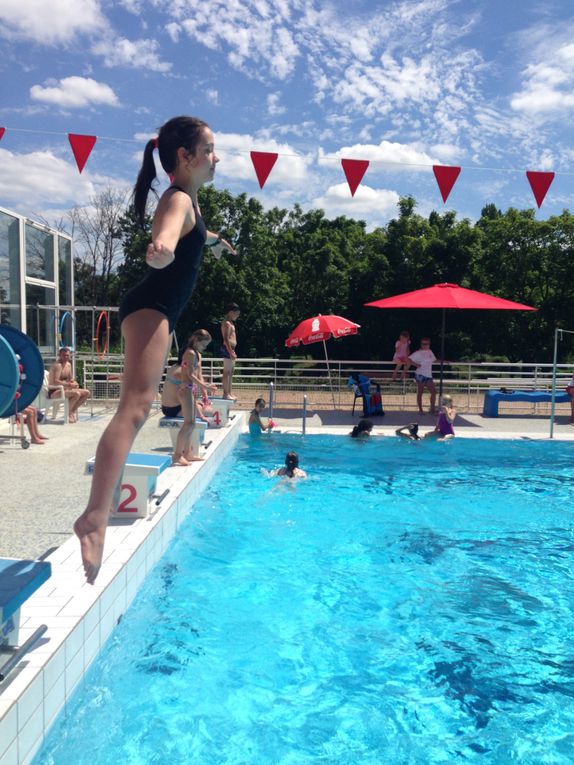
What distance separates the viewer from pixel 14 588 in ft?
8.64

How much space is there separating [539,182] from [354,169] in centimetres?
251

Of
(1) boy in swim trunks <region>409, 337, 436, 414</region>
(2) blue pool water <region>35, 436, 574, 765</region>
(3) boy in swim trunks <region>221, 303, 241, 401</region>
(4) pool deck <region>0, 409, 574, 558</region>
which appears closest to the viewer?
(2) blue pool water <region>35, 436, 574, 765</region>

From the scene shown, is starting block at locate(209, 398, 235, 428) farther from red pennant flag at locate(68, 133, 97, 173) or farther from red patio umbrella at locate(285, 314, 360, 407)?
red pennant flag at locate(68, 133, 97, 173)

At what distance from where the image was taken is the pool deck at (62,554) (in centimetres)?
268

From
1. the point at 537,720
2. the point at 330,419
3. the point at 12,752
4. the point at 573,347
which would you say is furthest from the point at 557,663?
the point at 573,347

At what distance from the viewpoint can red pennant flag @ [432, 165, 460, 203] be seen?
8.45 m

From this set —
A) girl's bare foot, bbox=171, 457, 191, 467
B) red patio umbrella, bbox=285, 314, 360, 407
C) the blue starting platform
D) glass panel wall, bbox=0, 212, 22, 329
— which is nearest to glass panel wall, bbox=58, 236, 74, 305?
glass panel wall, bbox=0, 212, 22, 329

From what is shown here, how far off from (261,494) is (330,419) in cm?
522

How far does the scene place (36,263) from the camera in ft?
38.3

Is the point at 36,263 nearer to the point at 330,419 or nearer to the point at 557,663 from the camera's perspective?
the point at 330,419

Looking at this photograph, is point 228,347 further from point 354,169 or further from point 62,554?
point 62,554

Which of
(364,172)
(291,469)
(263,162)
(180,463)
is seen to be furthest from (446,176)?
(180,463)

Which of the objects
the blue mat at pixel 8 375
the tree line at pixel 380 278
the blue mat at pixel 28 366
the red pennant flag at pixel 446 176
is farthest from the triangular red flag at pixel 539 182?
the tree line at pixel 380 278

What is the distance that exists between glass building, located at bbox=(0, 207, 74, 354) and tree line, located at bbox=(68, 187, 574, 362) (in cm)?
1218
